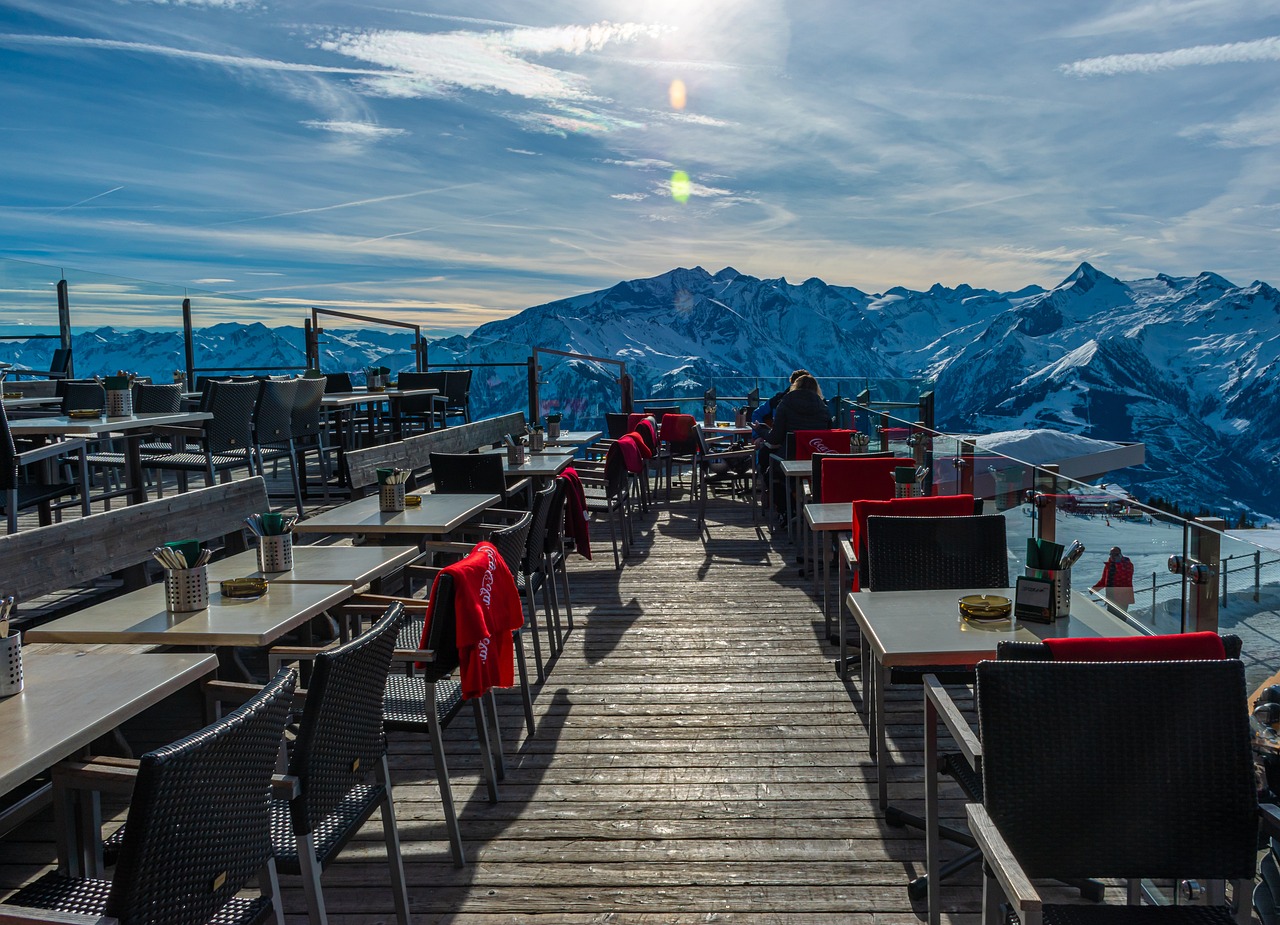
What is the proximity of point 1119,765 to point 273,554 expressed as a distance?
264 cm

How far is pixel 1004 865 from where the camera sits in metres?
1.58

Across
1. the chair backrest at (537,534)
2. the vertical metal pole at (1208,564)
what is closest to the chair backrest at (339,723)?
the chair backrest at (537,534)

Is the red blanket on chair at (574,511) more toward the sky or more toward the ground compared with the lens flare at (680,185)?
more toward the ground

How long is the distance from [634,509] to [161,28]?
7047 mm

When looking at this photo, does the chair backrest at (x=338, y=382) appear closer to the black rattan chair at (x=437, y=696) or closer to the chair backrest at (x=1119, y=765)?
the black rattan chair at (x=437, y=696)

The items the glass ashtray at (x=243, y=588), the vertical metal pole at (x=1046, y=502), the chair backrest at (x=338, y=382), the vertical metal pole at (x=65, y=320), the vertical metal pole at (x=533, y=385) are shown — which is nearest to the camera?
the glass ashtray at (x=243, y=588)

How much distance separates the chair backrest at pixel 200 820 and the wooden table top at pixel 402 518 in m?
2.39

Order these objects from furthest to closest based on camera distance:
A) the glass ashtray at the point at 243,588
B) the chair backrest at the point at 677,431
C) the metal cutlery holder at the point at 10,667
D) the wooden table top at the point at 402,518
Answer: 1. the chair backrest at the point at 677,431
2. the wooden table top at the point at 402,518
3. the glass ashtray at the point at 243,588
4. the metal cutlery holder at the point at 10,667

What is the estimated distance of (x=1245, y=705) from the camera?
68.7 inches

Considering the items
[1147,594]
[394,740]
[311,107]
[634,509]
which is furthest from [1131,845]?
[311,107]

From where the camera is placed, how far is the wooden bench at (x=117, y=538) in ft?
10.8

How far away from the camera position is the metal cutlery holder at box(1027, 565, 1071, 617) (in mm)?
2639

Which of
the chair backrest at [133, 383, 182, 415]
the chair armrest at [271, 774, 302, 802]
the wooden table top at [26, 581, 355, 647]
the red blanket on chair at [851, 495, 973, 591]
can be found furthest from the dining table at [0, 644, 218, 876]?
the chair backrest at [133, 383, 182, 415]

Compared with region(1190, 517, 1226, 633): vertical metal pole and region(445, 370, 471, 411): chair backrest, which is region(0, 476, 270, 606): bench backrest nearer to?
region(1190, 517, 1226, 633): vertical metal pole
